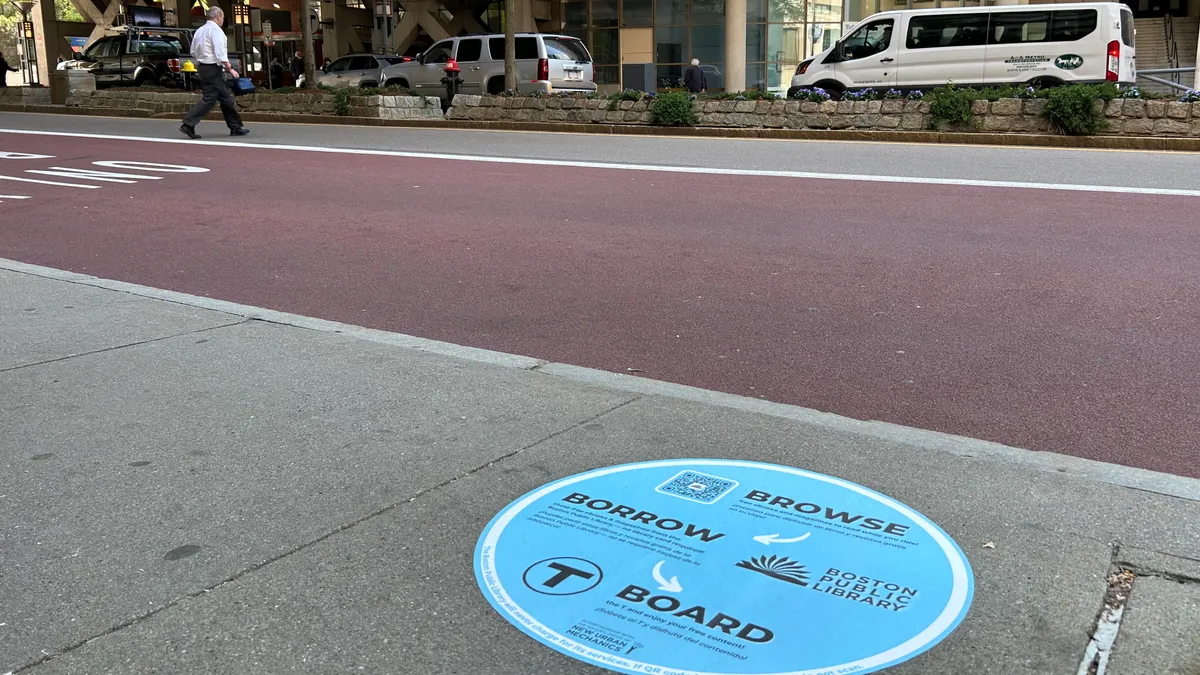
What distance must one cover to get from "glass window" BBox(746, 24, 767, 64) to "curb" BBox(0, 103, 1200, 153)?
16581 mm

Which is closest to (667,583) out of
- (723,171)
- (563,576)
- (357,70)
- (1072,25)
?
(563,576)

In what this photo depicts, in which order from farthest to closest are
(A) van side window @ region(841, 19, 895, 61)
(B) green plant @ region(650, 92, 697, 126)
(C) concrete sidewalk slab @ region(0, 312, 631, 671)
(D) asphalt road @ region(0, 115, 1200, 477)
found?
(A) van side window @ region(841, 19, 895, 61), (B) green plant @ region(650, 92, 697, 126), (D) asphalt road @ region(0, 115, 1200, 477), (C) concrete sidewalk slab @ region(0, 312, 631, 671)

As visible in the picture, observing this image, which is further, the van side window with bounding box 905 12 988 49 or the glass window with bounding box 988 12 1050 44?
the van side window with bounding box 905 12 988 49

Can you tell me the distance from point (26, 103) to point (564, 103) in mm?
16615

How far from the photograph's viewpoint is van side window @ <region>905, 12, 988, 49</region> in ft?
68.0

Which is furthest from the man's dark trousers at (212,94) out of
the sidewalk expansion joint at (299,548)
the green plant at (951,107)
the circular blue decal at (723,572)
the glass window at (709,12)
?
the glass window at (709,12)

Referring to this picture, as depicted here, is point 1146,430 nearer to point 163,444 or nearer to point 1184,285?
point 1184,285

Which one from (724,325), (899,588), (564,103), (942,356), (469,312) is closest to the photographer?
(899,588)

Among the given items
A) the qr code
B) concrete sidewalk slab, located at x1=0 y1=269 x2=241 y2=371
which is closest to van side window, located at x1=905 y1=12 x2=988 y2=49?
concrete sidewalk slab, located at x1=0 y1=269 x2=241 y2=371

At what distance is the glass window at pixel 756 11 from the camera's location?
113 ft

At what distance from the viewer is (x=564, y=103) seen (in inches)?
786

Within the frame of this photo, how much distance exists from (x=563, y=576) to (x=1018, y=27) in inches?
789

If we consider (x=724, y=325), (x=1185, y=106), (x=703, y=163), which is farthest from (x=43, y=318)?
(x=1185, y=106)

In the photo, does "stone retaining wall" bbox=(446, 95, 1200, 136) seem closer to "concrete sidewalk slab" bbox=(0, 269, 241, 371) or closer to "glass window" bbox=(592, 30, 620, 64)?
"concrete sidewalk slab" bbox=(0, 269, 241, 371)
